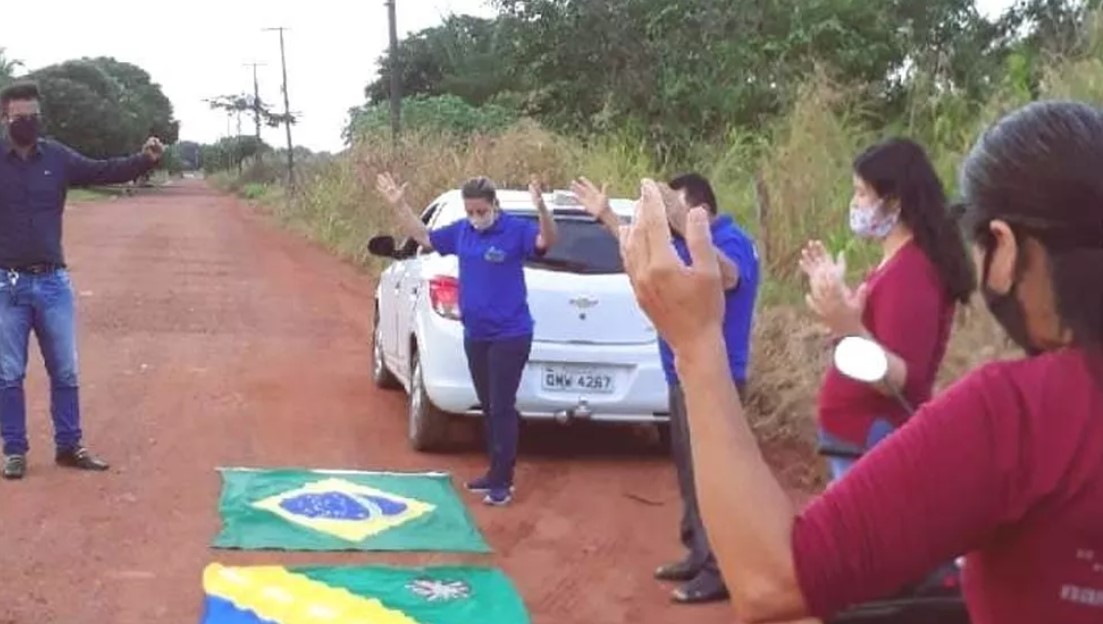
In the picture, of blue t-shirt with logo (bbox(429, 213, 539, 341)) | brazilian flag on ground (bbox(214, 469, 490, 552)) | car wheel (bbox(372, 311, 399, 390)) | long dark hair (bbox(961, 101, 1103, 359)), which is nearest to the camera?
long dark hair (bbox(961, 101, 1103, 359))

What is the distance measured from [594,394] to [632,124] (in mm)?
10773

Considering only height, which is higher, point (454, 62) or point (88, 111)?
point (454, 62)

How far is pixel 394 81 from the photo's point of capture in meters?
35.2

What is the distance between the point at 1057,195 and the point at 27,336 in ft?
25.7

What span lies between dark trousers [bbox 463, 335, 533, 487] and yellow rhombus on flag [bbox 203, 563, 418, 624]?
5.98 feet

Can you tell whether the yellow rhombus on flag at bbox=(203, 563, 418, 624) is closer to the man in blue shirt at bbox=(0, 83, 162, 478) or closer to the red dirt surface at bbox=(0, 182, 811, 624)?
the red dirt surface at bbox=(0, 182, 811, 624)

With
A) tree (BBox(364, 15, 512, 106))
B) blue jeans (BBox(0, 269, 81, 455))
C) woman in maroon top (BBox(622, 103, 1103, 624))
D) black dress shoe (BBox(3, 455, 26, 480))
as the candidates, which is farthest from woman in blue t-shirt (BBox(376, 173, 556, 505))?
tree (BBox(364, 15, 512, 106))

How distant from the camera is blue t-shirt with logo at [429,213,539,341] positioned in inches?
340

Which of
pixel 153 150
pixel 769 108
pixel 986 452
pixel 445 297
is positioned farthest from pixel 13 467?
pixel 769 108

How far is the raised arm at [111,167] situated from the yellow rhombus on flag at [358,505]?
1949 mm

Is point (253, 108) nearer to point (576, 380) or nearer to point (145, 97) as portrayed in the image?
point (145, 97)

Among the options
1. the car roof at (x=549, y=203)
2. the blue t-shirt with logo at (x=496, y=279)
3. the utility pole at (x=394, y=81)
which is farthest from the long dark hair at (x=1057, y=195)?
the utility pole at (x=394, y=81)

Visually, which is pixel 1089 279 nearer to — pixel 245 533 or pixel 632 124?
pixel 245 533

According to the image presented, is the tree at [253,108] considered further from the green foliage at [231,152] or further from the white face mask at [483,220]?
the white face mask at [483,220]
